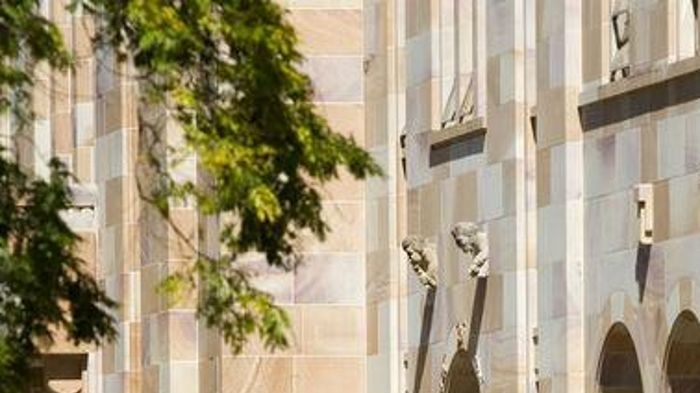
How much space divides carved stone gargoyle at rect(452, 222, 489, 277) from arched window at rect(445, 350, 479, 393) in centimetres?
137

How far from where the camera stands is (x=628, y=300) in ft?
139

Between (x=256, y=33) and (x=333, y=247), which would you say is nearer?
(x=256, y=33)

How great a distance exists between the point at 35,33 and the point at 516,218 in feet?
48.6

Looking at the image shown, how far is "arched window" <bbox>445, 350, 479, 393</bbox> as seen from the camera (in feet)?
157

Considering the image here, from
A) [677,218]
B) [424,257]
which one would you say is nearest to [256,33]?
[677,218]

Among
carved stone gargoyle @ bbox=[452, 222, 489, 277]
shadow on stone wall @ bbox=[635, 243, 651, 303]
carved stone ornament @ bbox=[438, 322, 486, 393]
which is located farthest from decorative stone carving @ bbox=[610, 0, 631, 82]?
carved stone ornament @ bbox=[438, 322, 486, 393]

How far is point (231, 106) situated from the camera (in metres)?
31.2

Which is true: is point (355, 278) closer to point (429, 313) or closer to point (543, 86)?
point (429, 313)

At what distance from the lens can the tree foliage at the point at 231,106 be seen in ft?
101

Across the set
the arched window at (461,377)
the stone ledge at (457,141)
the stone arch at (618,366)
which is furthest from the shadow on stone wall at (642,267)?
the arched window at (461,377)

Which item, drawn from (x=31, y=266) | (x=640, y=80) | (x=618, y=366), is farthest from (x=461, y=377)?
(x=31, y=266)

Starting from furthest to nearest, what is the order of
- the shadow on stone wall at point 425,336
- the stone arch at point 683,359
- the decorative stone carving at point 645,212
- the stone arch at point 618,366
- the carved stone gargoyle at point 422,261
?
the shadow on stone wall at point 425,336
the carved stone gargoyle at point 422,261
the stone arch at point 618,366
the decorative stone carving at point 645,212
the stone arch at point 683,359

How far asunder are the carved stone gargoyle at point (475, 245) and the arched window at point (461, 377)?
137cm

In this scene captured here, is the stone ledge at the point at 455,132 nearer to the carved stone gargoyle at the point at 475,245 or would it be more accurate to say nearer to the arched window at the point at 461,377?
the carved stone gargoyle at the point at 475,245
